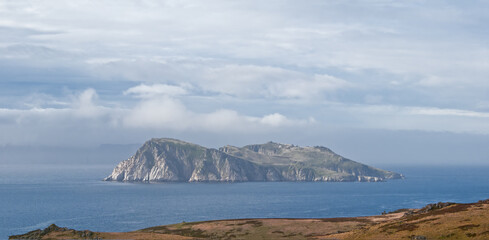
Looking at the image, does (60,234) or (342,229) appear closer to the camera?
(60,234)

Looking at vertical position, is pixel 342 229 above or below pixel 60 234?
below

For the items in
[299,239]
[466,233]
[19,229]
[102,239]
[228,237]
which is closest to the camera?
[466,233]

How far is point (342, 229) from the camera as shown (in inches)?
4038

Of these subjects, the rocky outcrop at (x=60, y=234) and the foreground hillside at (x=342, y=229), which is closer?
the foreground hillside at (x=342, y=229)

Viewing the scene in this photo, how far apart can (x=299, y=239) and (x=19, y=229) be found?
135 metres

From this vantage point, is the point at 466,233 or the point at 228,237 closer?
the point at 466,233

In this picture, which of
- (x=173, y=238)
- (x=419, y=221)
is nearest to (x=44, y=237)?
(x=173, y=238)

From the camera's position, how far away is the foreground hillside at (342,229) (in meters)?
73.9

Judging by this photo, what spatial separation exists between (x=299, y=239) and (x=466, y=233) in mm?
32117

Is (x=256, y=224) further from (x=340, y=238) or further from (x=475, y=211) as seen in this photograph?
(x=475, y=211)

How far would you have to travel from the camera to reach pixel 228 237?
9869 cm

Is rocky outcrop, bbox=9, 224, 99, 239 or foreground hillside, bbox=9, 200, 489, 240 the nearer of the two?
foreground hillside, bbox=9, 200, 489, 240

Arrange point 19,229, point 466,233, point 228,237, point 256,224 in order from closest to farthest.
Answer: point 466,233 < point 228,237 < point 256,224 < point 19,229

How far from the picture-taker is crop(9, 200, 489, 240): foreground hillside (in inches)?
2908
